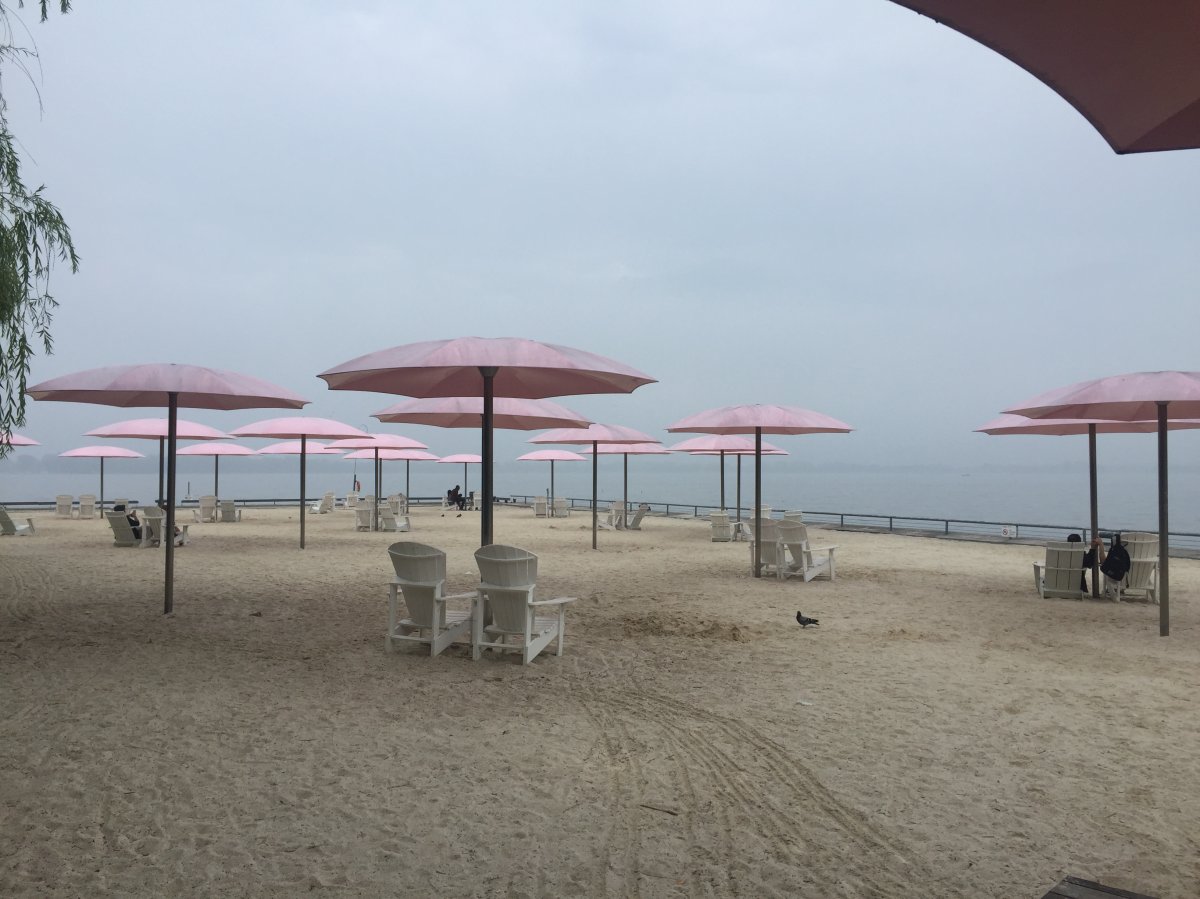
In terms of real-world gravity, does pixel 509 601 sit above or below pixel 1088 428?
below

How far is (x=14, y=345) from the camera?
6.82 m

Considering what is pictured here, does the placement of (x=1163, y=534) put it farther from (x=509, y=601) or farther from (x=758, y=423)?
(x=509, y=601)

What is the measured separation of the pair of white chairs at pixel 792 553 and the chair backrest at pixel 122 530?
36.7 feet

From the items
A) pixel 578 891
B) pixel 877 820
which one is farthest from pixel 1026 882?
pixel 578 891

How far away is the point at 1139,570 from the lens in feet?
30.5

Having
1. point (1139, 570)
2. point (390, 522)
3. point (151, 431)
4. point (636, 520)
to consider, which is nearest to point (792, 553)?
point (1139, 570)

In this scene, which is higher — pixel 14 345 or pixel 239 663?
pixel 14 345

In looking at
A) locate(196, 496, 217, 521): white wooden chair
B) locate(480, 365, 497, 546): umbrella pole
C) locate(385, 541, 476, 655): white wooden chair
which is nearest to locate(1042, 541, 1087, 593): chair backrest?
locate(480, 365, 497, 546): umbrella pole

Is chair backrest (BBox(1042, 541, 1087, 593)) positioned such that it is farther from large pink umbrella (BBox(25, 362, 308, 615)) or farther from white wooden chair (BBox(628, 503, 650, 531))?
white wooden chair (BBox(628, 503, 650, 531))

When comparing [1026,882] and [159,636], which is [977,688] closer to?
[1026,882]

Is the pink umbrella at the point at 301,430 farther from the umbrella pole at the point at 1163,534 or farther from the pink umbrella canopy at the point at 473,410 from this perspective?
the umbrella pole at the point at 1163,534

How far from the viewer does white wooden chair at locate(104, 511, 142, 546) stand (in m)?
14.0

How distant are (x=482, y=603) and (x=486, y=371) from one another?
193 centimetres

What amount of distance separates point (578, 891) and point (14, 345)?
6943 millimetres
